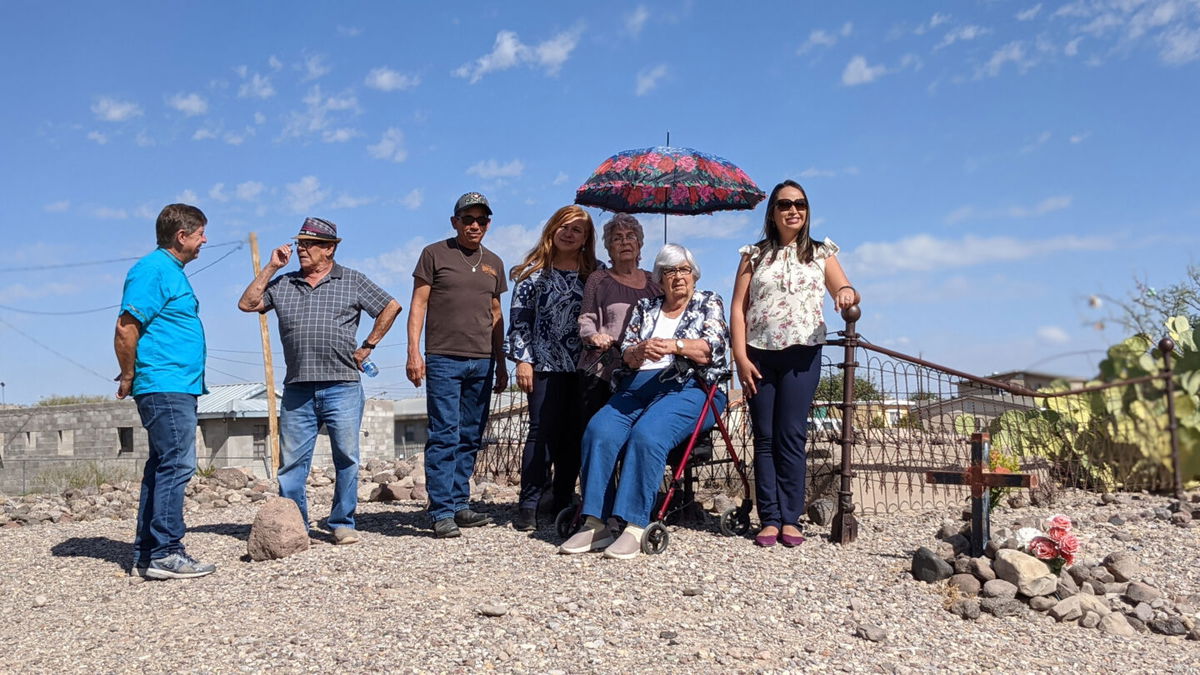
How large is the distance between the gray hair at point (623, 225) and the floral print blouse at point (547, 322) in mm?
372

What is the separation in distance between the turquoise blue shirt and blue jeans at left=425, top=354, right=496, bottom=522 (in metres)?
1.32

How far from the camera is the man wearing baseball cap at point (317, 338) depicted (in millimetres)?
5617

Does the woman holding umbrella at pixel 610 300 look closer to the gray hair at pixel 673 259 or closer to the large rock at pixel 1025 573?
the gray hair at pixel 673 259

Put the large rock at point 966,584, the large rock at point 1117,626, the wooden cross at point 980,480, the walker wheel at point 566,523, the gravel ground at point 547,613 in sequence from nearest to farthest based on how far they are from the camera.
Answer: the gravel ground at point 547,613, the wooden cross at point 980,480, the large rock at point 1117,626, the large rock at point 966,584, the walker wheel at point 566,523

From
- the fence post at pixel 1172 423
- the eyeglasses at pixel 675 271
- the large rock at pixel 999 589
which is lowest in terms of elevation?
the large rock at pixel 999 589

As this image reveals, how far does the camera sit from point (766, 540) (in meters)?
5.32

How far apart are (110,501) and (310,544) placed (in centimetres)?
582

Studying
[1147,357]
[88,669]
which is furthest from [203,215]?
[1147,357]

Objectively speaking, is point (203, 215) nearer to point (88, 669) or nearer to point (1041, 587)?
point (88, 669)

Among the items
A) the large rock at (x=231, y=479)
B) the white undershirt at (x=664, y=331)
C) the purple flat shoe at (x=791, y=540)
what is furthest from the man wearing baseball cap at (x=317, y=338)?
the large rock at (x=231, y=479)

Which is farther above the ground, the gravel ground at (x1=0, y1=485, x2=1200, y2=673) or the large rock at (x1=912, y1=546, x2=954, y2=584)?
the large rock at (x1=912, y1=546, x2=954, y2=584)

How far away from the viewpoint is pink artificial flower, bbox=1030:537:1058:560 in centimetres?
469

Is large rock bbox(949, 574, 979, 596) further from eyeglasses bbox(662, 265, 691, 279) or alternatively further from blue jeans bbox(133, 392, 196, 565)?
blue jeans bbox(133, 392, 196, 565)

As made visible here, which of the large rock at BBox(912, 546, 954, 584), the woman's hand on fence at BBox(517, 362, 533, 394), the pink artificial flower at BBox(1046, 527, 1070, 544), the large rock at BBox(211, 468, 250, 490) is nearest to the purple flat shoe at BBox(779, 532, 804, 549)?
the large rock at BBox(912, 546, 954, 584)
